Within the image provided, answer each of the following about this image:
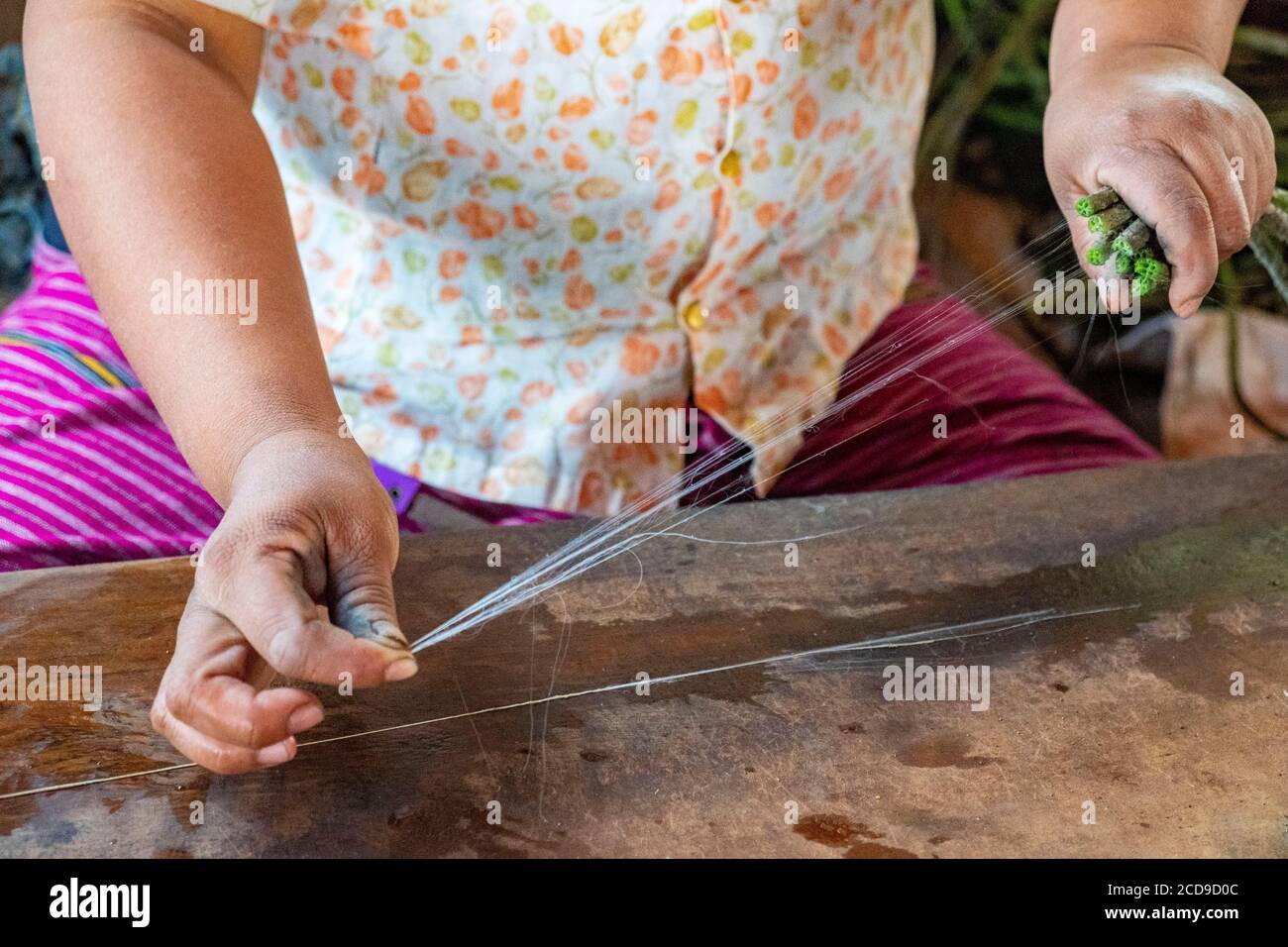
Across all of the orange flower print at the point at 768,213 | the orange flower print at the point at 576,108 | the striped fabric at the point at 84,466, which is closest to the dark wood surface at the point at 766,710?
the striped fabric at the point at 84,466

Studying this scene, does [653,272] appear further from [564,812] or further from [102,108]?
[564,812]

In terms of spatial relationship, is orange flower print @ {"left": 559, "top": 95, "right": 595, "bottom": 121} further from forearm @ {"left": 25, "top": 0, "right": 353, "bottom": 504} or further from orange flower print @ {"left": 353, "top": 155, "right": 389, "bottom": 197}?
forearm @ {"left": 25, "top": 0, "right": 353, "bottom": 504}

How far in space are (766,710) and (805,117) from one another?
712 mm

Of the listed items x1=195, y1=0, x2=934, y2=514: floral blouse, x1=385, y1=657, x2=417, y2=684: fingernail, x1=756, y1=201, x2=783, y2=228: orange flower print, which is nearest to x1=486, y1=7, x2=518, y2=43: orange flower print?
x1=195, y1=0, x2=934, y2=514: floral blouse

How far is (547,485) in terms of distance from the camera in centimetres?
144

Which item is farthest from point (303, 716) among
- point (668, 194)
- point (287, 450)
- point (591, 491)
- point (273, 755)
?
point (668, 194)

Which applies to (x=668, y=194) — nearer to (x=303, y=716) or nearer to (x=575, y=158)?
(x=575, y=158)

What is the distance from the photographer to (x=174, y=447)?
1359 mm

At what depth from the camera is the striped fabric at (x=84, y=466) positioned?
1.29 meters

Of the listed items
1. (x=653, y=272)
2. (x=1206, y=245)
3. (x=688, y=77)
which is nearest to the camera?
(x=1206, y=245)

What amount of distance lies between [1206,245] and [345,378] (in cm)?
92
